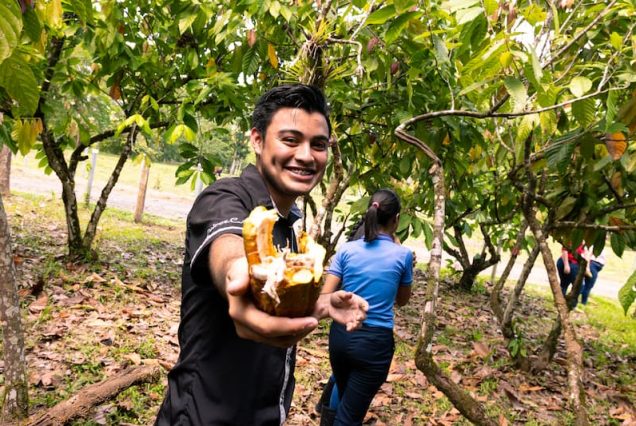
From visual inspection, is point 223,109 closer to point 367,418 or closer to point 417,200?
point 417,200

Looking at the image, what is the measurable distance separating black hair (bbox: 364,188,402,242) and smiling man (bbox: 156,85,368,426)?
1.21m

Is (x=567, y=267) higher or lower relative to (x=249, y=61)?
lower

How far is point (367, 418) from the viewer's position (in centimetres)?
324

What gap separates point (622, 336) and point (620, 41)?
19.3 feet

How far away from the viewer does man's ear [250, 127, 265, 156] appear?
4.77 ft

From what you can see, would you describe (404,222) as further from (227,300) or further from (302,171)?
(227,300)

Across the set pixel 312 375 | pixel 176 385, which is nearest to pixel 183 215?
pixel 312 375

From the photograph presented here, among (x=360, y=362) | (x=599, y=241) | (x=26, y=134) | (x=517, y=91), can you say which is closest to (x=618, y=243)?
(x=599, y=241)

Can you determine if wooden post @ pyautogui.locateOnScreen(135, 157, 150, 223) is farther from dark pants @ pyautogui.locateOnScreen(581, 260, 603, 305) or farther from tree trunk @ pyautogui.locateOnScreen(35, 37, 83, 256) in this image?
dark pants @ pyautogui.locateOnScreen(581, 260, 603, 305)

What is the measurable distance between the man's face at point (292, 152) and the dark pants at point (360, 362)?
145cm

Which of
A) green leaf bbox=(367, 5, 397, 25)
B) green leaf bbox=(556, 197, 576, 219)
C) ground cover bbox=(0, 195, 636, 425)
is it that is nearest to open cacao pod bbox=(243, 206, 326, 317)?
green leaf bbox=(367, 5, 397, 25)

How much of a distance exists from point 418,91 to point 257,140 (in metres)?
2.01

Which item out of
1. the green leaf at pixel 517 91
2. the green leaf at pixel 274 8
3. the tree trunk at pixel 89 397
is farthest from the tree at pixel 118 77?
the green leaf at pixel 517 91

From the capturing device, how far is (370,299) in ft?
8.66
